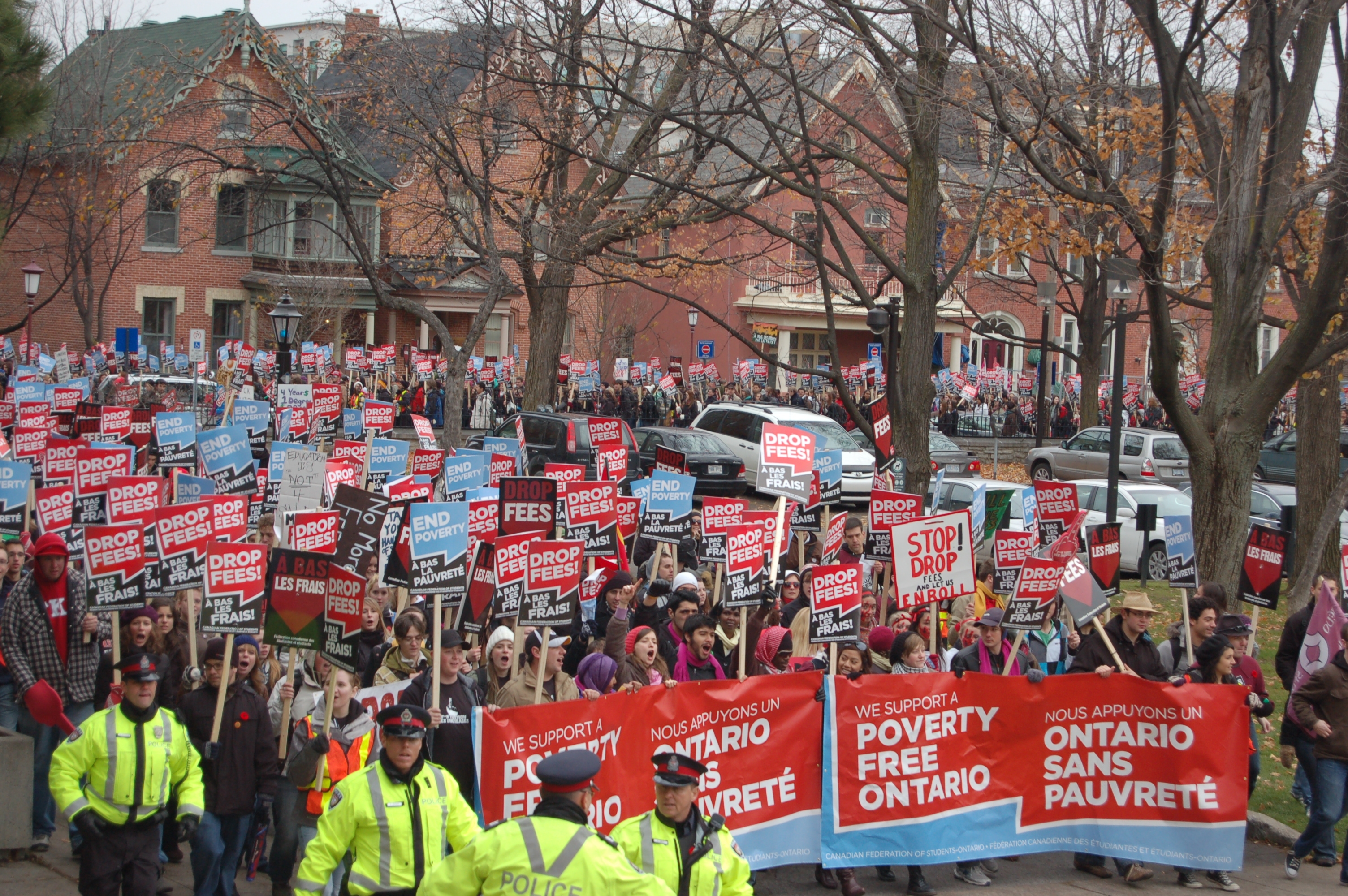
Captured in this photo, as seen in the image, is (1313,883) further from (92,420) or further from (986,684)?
(92,420)

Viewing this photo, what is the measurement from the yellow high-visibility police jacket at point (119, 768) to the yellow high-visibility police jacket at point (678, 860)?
248cm

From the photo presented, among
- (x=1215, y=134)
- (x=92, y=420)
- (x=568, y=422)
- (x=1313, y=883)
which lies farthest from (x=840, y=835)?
(x=568, y=422)

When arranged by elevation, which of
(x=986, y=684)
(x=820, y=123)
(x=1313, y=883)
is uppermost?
(x=820, y=123)

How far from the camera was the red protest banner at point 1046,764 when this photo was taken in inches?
306

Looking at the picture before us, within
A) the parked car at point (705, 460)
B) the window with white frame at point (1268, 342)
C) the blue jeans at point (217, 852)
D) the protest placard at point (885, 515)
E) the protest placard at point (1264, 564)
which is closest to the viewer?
the blue jeans at point (217, 852)

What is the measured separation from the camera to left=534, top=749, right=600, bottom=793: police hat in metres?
4.34

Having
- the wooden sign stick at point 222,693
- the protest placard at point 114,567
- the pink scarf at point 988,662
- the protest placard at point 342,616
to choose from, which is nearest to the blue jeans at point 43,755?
the protest placard at point 114,567

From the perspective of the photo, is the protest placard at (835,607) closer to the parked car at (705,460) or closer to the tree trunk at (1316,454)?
the tree trunk at (1316,454)

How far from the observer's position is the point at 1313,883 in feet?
26.8

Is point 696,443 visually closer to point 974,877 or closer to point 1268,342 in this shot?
point 974,877

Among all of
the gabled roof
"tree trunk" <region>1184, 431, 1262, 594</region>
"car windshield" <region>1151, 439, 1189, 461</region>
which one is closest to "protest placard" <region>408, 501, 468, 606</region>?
"tree trunk" <region>1184, 431, 1262, 594</region>

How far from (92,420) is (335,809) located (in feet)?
43.8

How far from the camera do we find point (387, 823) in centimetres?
540

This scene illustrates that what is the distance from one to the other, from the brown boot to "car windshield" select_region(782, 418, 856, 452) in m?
15.8
